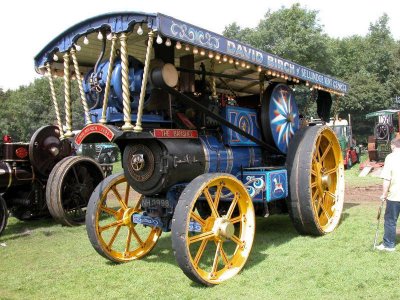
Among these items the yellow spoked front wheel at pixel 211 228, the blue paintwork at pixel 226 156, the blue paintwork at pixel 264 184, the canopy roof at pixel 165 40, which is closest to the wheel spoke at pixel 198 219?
the yellow spoked front wheel at pixel 211 228

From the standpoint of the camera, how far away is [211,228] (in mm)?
3938

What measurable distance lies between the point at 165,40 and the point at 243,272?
223cm

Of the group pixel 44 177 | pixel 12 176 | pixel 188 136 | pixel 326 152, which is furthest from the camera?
pixel 44 177

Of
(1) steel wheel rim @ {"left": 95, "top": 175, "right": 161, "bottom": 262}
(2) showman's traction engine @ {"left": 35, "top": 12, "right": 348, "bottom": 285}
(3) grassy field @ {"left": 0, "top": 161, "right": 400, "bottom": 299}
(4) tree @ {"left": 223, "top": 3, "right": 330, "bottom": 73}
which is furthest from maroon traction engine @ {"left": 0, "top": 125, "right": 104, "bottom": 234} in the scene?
(4) tree @ {"left": 223, "top": 3, "right": 330, "bottom": 73}

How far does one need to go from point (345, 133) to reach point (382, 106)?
13041mm

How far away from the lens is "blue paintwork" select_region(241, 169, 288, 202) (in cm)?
476

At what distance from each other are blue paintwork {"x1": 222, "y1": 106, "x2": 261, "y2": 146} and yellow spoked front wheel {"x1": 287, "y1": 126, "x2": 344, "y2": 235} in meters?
0.52

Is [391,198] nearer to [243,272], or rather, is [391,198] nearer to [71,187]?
[243,272]

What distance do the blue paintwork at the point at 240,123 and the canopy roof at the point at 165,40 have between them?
550 mm

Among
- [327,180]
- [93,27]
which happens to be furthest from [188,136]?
[327,180]

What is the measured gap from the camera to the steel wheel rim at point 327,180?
5.49 m

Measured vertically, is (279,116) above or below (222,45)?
below

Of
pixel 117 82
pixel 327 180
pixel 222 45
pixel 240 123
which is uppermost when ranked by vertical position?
pixel 222 45

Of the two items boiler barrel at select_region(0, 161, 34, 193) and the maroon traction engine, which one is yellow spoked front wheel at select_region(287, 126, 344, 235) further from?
boiler barrel at select_region(0, 161, 34, 193)
